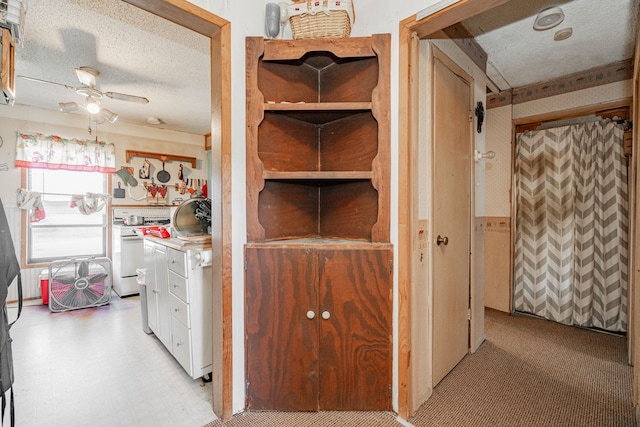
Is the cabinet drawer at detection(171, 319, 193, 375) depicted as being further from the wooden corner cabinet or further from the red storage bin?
the red storage bin

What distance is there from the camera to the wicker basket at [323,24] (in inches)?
60.6

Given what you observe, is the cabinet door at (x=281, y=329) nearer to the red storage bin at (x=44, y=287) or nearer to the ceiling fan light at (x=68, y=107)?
the ceiling fan light at (x=68, y=107)

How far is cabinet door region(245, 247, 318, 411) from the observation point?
1.56m

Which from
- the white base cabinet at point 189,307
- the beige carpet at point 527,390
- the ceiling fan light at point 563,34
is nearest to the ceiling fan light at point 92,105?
the white base cabinet at point 189,307

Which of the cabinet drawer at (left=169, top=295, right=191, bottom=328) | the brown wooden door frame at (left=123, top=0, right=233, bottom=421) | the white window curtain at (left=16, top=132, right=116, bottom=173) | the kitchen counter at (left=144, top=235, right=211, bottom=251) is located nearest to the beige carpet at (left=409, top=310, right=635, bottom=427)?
the brown wooden door frame at (left=123, top=0, right=233, bottom=421)

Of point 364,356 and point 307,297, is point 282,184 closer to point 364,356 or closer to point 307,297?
point 307,297

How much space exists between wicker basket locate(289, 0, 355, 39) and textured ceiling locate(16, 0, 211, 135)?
116cm

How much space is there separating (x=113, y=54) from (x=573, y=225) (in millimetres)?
4442

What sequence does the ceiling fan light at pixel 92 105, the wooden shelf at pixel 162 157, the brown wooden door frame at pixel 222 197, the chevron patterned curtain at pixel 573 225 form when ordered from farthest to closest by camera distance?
the wooden shelf at pixel 162 157 → the ceiling fan light at pixel 92 105 → the chevron patterned curtain at pixel 573 225 → the brown wooden door frame at pixel 222 197

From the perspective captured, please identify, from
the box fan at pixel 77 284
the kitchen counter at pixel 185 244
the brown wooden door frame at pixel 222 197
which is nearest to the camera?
the brown wooden door frame at pixel 222 197

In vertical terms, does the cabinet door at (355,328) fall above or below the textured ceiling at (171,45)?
below

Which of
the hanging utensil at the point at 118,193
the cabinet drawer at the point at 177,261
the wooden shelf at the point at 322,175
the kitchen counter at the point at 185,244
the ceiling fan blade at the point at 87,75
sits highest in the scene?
the ceiling fan blade at the point at 87,75

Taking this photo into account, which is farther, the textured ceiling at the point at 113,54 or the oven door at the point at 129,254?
the oven door at the point at 129,254

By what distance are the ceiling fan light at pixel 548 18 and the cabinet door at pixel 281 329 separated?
7.12ft
